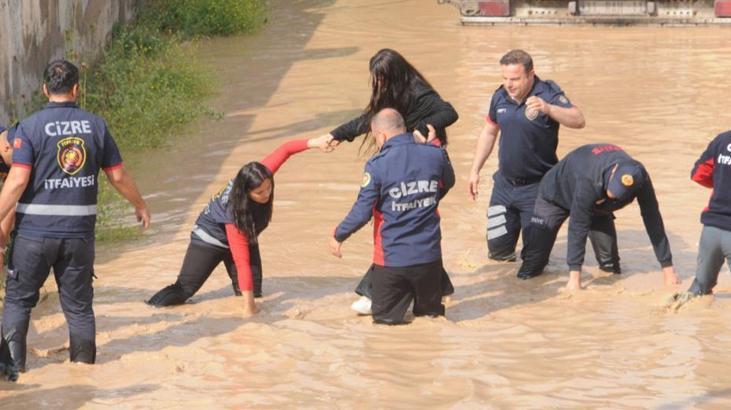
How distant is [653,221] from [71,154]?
369 cm

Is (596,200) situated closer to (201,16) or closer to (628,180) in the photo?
(628,180)

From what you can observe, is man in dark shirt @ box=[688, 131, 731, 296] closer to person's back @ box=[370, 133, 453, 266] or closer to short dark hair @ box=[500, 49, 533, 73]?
short dark hair @ box=[500, 49, 533, 73]

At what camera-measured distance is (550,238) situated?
31.2 feet

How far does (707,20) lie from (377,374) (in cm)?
1353

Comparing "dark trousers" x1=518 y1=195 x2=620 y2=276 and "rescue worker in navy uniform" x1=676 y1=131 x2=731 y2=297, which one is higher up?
"rescue worker in navy uniform" x1=676 y1=131 x2=731 y2=297

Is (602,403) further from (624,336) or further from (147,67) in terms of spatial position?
(147,67)

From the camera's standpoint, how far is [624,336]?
8305 millimetres

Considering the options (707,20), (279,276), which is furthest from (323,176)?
(707,20)

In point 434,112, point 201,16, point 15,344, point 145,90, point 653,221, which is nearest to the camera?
point 15,344

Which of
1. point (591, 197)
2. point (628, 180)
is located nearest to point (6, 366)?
point (591, 197)

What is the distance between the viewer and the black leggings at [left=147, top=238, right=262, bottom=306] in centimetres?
889

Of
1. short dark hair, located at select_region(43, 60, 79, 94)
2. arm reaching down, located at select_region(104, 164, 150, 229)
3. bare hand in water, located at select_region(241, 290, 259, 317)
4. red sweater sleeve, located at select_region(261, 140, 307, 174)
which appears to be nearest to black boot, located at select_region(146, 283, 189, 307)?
bare hand in water, located at select_region(241, 290, 259, 317)

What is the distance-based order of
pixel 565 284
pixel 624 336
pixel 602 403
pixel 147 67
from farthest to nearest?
pixel 147 67 → pixel 565 284 → pixel 624 336 → pixel 602 403

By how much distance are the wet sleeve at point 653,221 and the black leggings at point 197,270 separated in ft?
8.01
